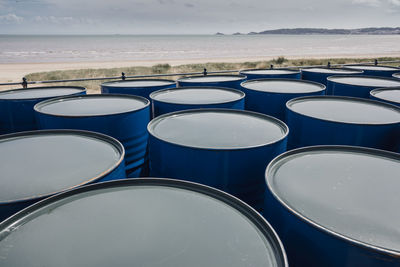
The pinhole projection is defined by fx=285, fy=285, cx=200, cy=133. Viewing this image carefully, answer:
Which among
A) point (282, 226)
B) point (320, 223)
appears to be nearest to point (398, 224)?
point (320, 223)

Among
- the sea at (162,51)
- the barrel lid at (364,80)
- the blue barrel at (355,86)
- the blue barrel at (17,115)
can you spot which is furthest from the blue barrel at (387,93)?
the sea at (162,51)

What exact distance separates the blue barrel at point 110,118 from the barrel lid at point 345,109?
2200 mm

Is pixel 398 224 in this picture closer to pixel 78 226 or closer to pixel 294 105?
pixel 78 226

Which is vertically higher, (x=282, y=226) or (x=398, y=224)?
(x=398, y=224)

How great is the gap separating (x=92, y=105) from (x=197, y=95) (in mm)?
1917

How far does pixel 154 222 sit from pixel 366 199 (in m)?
1.66

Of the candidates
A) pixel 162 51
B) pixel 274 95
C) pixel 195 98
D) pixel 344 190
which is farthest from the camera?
pixel 162 51

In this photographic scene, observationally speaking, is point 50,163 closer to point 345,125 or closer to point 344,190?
point 344,190

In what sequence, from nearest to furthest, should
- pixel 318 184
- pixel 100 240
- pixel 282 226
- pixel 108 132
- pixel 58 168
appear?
pixel 100 240 < pixel 282 226 < pixel 318 184 < pixel 58 168 < pixel 108 132

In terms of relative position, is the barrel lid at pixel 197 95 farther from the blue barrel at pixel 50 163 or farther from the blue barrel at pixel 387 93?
the blue barrel at pixel 387 93

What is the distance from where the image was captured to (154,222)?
6.60 feet

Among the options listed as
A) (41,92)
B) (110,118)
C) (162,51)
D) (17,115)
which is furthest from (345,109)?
(162,51)

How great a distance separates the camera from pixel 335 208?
85.3 inches

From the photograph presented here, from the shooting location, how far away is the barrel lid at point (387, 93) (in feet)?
17.4
